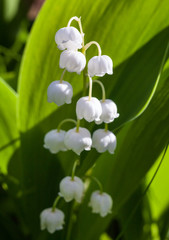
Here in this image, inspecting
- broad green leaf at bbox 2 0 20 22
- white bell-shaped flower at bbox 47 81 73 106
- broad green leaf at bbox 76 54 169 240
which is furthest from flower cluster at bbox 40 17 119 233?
broad green leaf at bbox 2 0 20 22

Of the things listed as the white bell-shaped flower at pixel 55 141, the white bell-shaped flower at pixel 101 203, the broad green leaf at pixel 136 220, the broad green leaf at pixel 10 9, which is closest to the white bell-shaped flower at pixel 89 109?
the white bell-shaped flower at pixel 55 141

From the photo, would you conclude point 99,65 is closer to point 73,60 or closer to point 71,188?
point 73,60

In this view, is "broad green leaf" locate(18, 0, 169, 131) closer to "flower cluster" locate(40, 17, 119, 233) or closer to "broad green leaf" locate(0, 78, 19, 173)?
"broad green leaf" locate(0, 78, 19, 173)

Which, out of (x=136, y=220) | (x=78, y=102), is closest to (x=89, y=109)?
(x=78, y=102)

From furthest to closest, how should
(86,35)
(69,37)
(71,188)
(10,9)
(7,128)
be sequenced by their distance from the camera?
(10,9), (7,128), (86,35), (71,188), (69,37)

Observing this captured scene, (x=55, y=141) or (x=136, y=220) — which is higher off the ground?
(x=55, y=141)

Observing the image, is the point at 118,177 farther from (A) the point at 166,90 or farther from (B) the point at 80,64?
(B) the point at 80,64

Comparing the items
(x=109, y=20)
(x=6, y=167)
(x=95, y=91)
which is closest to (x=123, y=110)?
(x=95, y=91)
